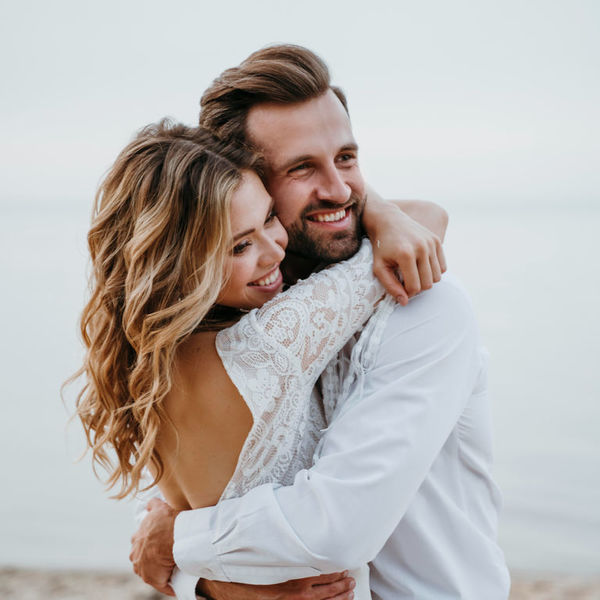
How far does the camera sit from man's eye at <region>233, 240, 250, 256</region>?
1757 mm

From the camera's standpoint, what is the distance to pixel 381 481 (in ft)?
4.59

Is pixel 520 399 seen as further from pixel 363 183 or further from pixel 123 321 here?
pixel 123 321

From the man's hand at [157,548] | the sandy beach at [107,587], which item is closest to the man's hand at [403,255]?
the man's hand at [157,548]

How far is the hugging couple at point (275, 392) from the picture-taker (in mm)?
1448

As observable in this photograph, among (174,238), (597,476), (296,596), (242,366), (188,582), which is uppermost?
(174,238)

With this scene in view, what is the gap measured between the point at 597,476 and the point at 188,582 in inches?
202

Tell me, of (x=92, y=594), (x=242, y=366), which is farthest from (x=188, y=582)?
(x=92, y=594)

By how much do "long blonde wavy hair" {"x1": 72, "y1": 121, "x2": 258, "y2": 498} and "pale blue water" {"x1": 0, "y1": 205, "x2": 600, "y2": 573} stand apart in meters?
0.31

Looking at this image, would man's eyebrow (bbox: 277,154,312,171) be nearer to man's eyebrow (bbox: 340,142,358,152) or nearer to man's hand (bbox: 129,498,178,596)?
man's eyebrow (bbox: 340,142,358,152)

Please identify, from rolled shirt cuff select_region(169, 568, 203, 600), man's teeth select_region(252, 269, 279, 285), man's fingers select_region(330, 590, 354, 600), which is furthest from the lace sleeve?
rolled shirt cuff select_region(169, 568, 203, 600)

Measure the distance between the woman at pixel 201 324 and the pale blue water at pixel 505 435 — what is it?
372 millimetres

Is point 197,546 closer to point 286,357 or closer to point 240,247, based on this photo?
point 286,357

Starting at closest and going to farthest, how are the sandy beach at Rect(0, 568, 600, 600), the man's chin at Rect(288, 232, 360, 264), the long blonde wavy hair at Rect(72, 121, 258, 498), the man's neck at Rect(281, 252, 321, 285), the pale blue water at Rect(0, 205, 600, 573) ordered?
the long blonde wavy hair at Rect(72, 121, 258, 498)
the man's chin at Rect(288, 232, 360, 264)
the man's neck at Rect(281, 252, 321, 285)
the sandy beach at Rect(0, 568, 600, 600)
the pale blue water at Rect(0, 205, 600, 573)

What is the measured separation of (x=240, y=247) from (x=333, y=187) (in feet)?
1.28
